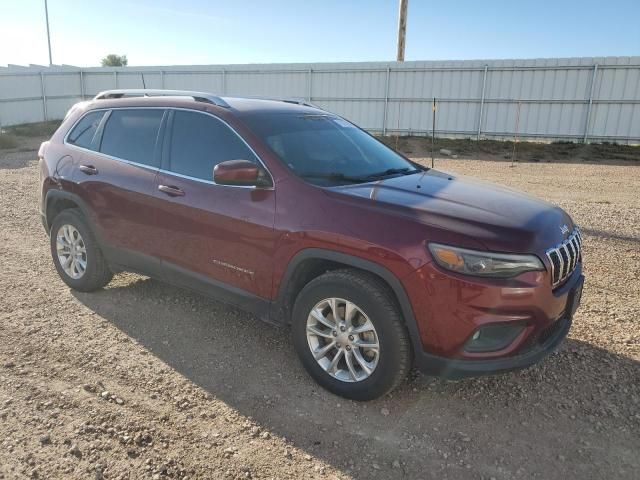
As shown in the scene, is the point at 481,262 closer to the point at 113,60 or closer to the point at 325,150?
the point at 325,150

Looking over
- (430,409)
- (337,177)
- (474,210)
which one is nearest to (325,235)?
(337,177)

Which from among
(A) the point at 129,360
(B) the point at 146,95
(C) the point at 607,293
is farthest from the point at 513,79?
(A) the point at 129,360

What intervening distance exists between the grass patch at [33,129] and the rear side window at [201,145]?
22314mm

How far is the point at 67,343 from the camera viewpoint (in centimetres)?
395

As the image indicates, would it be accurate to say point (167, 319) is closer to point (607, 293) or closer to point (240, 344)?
point (240, 344)

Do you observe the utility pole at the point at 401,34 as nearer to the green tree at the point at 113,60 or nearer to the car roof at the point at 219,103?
the car roof at the point at 219,103

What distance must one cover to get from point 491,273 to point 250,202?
5.31 ft

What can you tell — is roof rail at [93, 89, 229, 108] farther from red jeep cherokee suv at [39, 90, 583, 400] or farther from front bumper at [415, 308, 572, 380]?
front bumper at [415, 308, 572, 380]

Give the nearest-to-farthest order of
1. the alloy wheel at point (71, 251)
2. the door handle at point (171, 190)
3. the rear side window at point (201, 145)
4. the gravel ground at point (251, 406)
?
the gravel ground at point (251, 406) → the rear side window at point (201, 145) → the door handle at point (171, 190) → the alloy wheel at point (71, 251)

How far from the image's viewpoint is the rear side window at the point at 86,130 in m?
4.77

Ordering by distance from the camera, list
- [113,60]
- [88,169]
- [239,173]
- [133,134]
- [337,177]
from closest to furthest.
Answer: [239,173] → [337,177] → [133,134] → [88,169] → [113,60]

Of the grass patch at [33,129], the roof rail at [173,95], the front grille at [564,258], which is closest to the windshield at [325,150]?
the roof rail at [173,95]

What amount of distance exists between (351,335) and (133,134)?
2.63m

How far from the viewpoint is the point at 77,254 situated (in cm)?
489
